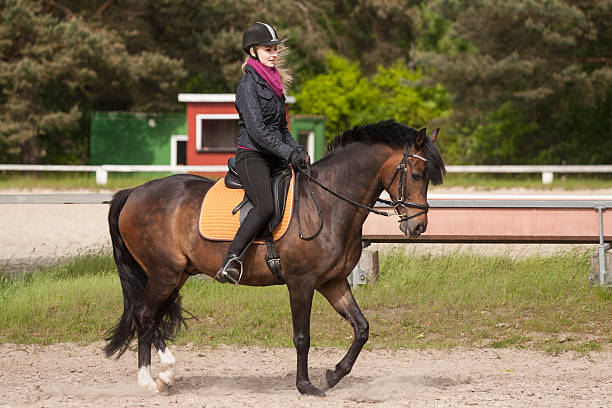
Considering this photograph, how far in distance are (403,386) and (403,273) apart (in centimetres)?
355

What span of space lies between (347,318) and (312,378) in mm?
805

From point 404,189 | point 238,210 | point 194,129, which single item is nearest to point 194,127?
point 194,129

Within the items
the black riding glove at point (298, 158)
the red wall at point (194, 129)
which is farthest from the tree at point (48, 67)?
the black riding glove at point (298, 158)

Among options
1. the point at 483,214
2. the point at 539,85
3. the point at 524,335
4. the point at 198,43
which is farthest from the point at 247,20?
the point at 524,335

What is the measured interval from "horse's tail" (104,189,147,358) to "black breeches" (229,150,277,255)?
46.0 inches

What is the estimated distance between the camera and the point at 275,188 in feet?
19.7

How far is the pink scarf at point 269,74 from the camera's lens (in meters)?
5.90

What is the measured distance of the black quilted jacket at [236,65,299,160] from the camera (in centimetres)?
580

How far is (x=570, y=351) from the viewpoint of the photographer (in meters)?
7.47

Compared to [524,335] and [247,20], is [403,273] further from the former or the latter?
[247,20]

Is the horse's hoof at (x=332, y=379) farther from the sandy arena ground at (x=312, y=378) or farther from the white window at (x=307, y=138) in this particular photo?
the white window at (x=307, y=138)

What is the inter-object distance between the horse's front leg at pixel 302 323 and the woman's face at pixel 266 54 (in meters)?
1.59

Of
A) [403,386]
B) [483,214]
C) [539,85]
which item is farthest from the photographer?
[539,85]

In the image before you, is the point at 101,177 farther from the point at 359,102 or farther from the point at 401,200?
the point at 401,200
